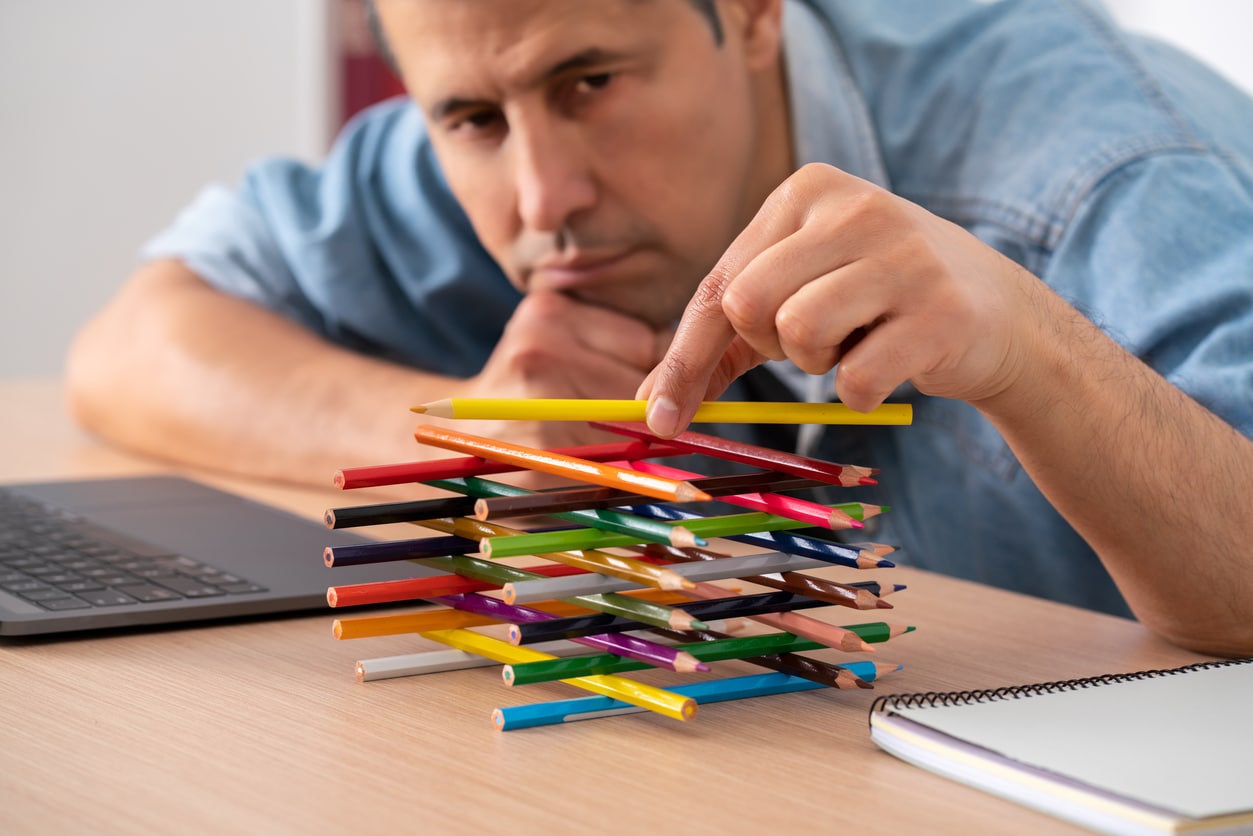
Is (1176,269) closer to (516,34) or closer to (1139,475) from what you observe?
(1139,475)

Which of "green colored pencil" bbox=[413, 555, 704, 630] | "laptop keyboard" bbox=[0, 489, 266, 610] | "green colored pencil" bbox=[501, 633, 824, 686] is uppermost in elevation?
"green colored pencil" bbox=[413, 555, 704, 630]

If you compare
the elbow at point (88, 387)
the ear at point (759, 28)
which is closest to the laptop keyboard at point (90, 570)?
the elbow at point (88, 387)

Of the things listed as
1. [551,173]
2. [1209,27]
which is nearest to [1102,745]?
[551,173]

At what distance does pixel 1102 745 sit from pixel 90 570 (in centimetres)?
57

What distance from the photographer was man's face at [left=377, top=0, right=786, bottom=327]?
3.45 feet

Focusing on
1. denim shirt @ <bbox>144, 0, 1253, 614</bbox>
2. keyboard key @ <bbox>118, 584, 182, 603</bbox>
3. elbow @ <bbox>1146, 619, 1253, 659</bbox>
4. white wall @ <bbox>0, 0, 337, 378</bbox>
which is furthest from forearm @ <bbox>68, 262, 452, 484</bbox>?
white wall @ <bbox>0, 0, 337, 378</bbox>

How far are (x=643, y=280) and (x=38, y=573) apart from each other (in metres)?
0.57

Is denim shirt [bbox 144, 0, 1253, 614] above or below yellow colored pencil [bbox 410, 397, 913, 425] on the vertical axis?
below

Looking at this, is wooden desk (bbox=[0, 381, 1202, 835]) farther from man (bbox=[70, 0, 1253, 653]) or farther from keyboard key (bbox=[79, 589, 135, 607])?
man (bbox=[70, 0, 1253, 653])

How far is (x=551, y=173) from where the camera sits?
1.05 meters

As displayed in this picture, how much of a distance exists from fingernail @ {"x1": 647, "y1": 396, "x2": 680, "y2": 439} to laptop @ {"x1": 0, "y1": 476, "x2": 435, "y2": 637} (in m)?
0.24

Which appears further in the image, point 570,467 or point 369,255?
point 369,255

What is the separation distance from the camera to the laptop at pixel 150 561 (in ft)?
2.28

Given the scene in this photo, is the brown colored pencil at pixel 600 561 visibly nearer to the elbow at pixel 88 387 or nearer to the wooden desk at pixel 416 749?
the wooden desk at pixel 416 749
